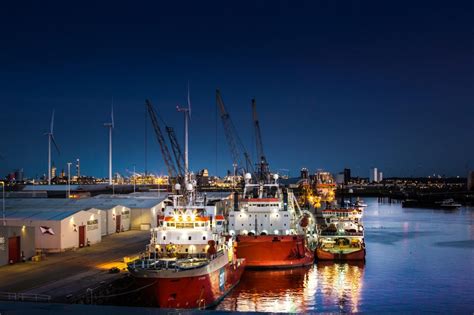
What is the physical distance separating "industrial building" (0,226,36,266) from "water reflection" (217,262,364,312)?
14.2 m

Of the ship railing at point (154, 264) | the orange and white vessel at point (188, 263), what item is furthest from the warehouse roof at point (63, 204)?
the ship railing at point (154, 264)

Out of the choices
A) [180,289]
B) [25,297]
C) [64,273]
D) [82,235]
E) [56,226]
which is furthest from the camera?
[82,235]

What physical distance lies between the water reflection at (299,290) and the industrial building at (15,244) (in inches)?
557

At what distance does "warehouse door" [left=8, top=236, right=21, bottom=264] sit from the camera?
36.0 metres

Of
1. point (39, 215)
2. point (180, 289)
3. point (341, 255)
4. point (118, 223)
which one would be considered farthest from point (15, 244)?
point (341, 255)

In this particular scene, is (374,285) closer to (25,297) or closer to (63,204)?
(25,297)

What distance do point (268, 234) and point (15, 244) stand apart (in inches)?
876

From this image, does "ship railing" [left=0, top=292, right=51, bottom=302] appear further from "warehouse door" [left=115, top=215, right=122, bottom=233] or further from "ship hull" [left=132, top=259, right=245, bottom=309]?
"warehouse door" [left=115, top=215, right=122, bottom=233]

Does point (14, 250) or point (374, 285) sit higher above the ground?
point (14, 250)

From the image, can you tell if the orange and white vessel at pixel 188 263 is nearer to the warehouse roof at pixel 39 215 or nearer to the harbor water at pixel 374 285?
the harbor water at pixel 374 285

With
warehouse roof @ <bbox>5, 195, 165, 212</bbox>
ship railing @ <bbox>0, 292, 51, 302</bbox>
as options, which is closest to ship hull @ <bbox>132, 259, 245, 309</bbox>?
ship railing @ <bbox>0, 292, 51, 302</bbox>

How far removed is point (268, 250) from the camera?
154 ft

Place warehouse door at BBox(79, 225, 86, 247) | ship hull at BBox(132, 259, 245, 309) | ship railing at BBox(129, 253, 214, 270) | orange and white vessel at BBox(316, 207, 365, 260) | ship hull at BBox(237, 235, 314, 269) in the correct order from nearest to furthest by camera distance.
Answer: ship hull at BBox(132, 259, 245, 309) < ship railing at BBox(129, 253, 214, 270) < warehouse door at BBox(79, 225, 86, 247) < ship hull at BBox(237, 235, 314, 269) < orange and white vessel at BBox(316, 207, 365, 260)

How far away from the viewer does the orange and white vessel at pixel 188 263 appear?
1102 inches
